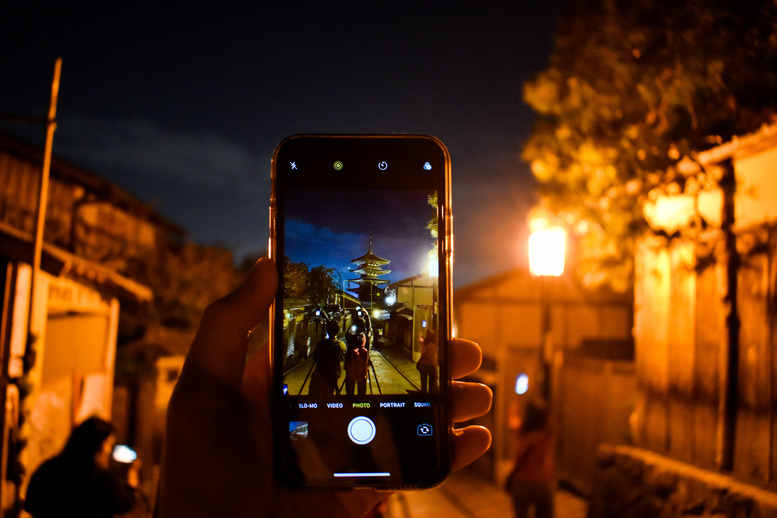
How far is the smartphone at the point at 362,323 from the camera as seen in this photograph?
224 cm

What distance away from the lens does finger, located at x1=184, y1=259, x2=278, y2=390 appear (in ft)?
6.99

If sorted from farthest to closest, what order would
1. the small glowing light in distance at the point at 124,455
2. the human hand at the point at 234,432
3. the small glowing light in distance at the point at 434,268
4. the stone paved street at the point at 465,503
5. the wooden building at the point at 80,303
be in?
the stone paved street at the point at 465,503 < the wooden building at the point at 80,303 < the small glowing light in distance at the point at 124,455 < the small glowing light in distance at the point at 434,268 < the human hand at the point at 234,432

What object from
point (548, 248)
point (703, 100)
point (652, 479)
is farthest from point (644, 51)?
point (652, 479)

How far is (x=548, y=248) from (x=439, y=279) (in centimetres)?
607

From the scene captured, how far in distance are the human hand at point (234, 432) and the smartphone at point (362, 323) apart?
0.11m

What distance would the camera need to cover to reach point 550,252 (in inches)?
317

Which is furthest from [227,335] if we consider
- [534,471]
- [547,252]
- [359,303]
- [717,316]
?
[547,252]

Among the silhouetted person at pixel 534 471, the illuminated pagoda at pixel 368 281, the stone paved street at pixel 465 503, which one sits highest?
the illuminated pagoda at pixel 368 281

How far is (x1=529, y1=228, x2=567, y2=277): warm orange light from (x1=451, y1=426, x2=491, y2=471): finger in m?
5.98

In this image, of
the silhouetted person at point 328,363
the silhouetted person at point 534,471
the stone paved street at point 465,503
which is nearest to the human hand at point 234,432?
the silhouetted person at point 328,363

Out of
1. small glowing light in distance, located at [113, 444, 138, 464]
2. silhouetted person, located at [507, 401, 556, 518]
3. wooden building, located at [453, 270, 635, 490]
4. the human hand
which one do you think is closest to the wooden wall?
wooden building, located at [453, 270, 635, 490]

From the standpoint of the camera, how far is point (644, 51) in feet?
23.8

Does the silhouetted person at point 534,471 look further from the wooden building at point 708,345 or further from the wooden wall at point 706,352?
the wooden wall at point 706,352

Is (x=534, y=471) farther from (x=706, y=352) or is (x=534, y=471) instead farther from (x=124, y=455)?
(x=124, y=455)
